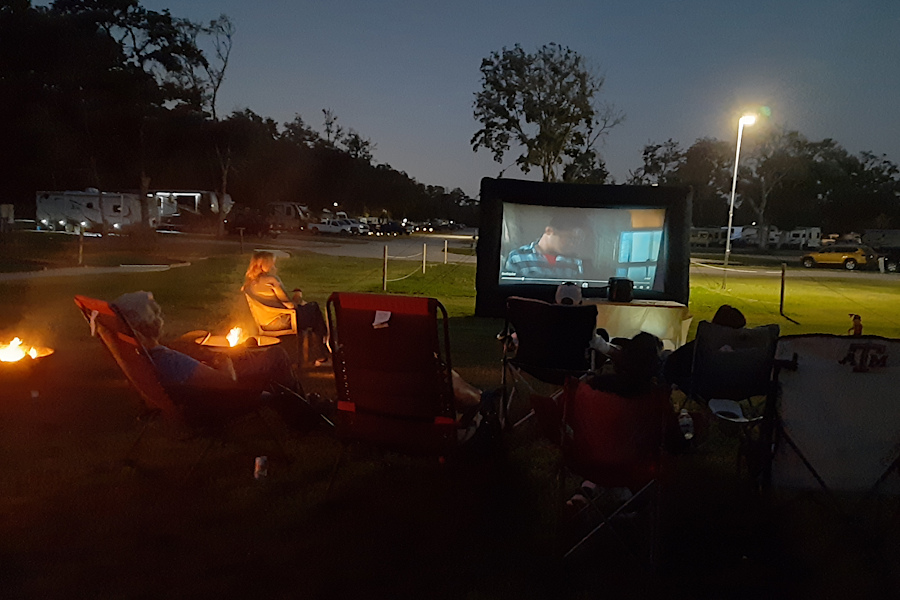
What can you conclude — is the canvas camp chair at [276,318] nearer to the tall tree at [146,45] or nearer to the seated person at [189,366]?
the seated person at [189,366]

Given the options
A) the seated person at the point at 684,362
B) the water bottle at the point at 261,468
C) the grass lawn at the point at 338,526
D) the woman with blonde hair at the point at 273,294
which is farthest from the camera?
the woman with blonde hair at the point at 273,294

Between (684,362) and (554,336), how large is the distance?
0.85 meters

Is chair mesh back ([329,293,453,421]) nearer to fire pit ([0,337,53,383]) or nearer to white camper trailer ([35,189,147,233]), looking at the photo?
fire pit ([0,337,53,383])

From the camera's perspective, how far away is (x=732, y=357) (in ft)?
13.5

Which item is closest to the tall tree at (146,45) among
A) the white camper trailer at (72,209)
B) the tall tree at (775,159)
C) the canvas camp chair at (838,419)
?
the white camper trailer at (72,209)

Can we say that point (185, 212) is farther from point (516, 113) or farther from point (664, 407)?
point (664, 407)

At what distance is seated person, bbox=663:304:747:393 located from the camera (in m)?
4.30

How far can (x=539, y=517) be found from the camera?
3256 mm

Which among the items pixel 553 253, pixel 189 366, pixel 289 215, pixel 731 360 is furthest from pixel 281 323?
pixel 289 215

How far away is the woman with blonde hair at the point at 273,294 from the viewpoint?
573 centimetres

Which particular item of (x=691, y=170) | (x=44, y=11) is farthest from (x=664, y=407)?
(x=691, y=170)

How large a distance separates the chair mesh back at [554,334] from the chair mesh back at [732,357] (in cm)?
69

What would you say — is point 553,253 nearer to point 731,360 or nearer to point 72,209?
point 731,360

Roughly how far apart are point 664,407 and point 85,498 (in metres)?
2.69
